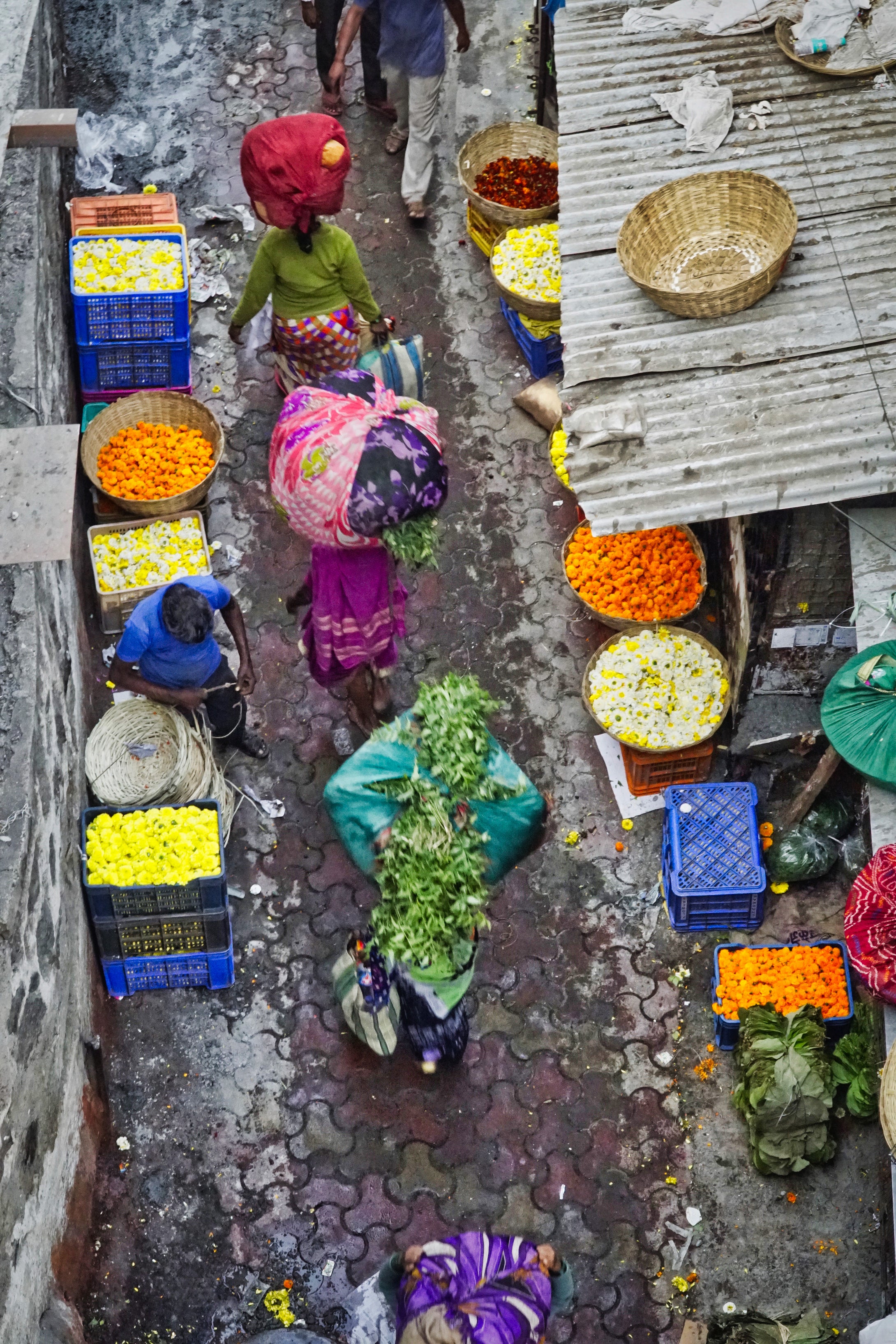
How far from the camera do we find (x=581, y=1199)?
564 cm

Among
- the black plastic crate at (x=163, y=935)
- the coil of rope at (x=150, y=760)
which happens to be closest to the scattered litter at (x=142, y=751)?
the coil of rope at (x=150, y=760)

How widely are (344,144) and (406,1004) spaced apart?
3.99 meters

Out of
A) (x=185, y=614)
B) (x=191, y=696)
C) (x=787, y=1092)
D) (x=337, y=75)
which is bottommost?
(x=787, y=1092)

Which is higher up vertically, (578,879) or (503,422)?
(503,422)

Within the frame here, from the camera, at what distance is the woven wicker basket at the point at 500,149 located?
27.7ft

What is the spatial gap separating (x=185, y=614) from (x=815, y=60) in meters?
3.83

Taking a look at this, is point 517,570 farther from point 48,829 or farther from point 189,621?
point 48,829

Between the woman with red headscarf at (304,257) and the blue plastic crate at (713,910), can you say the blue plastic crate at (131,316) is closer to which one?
the woman with red headscarf at (304,257)

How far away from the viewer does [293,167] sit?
6.43 metres

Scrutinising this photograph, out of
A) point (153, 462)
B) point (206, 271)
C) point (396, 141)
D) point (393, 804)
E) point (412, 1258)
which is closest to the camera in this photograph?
point (412, 1258)

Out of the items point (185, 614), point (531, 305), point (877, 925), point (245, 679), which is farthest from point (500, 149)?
point (877, 925)

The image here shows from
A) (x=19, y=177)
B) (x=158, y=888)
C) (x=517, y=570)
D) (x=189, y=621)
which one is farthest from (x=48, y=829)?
(x=19, y=177)

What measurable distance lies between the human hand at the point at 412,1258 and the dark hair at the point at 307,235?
4.64m

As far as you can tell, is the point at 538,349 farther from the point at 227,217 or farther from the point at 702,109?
the point at 227,217
